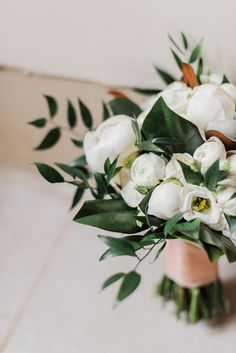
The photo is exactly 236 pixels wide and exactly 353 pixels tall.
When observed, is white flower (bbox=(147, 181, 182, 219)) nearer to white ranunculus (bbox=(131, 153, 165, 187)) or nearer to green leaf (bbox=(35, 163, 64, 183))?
white ranunculus (bbox=(131, 153, 165, 187))

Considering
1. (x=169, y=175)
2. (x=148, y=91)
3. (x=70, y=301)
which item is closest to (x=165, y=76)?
(x=148, y=91)

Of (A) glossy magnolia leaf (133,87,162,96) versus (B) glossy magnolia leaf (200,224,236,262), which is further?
(A) glossy magnolia leaf (133,87,162,96)

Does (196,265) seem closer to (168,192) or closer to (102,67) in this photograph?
(168,192)

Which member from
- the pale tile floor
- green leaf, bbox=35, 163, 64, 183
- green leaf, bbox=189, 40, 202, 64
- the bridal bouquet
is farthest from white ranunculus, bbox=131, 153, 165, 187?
the pale tile floor

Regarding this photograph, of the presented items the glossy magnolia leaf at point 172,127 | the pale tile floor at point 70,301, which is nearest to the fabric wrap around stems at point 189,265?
the pale tile floor at point 70,301

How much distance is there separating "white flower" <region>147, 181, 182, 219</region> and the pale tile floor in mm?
296

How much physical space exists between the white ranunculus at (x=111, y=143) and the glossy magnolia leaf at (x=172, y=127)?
0.02 metres

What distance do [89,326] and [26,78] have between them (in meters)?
0.47

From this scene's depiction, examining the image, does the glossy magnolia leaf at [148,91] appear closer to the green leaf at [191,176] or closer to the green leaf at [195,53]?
the green leaf at [195,53]

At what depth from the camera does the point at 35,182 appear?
1096 millimetres

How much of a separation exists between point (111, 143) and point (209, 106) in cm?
13

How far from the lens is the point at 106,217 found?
60cm

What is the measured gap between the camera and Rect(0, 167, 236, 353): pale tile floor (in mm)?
776

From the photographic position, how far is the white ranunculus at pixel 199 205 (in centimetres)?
55
